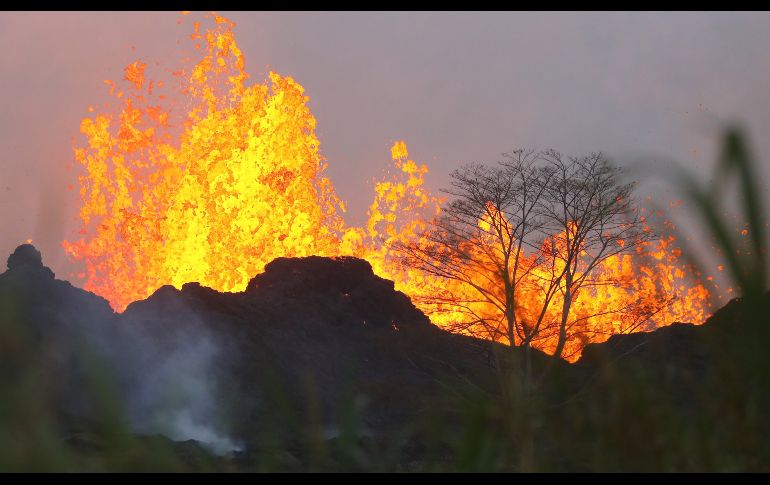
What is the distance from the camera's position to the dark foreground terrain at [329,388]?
7.10 feet

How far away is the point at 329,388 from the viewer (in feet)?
73.2

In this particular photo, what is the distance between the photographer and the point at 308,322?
25266mm

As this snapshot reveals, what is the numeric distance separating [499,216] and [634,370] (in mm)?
24215

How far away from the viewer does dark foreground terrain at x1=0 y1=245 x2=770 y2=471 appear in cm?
216

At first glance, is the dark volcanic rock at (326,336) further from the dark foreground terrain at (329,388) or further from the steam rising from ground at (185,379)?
the steam rising from ground at (185,379)

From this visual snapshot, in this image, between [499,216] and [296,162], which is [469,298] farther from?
[296,162]

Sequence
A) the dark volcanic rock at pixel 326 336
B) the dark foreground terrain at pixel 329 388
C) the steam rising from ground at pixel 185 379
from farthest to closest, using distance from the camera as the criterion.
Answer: the dark volcanic rock at pixel 326 336 → the steam rising from ground at pixel 185 379 → the dark foreground terrain at pixel 329 388

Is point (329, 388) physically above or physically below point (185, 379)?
above

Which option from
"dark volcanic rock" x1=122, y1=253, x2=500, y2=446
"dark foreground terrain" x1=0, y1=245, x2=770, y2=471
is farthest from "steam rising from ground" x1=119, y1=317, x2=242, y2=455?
"dark volcanic rock" x1=122, y1=253, x2=500, y2=446

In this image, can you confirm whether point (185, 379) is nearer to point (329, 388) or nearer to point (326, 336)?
point (329, 388)

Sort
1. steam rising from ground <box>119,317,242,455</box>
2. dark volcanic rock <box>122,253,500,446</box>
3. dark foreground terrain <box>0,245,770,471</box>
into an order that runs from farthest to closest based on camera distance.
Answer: dark volcanic rock <box>122,253,500,446</box>
steam rising from ground <box>119,317,242,455</box>
dark foreground terrain <box>0,245,770,471</box>

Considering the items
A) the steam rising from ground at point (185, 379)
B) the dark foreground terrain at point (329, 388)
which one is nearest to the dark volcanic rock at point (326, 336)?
the dark foreground terrain at point (329, 388)

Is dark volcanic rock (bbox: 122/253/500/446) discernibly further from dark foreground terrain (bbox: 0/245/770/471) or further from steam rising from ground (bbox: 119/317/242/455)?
steam rising from ground (bbox: 119/317/242/455)

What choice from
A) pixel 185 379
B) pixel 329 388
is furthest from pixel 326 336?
pixel 185 379
